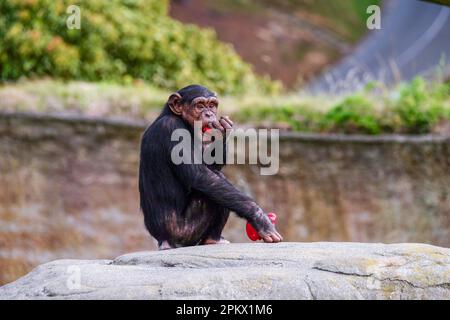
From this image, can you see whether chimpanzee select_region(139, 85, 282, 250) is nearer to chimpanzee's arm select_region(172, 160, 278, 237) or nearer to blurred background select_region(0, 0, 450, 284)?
chimpanzee's arm select_region(172, 160, 278, 237)

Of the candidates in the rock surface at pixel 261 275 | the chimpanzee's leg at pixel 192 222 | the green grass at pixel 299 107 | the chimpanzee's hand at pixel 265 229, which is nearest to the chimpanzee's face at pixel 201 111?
the chimpanzee's leg at pixel 192 222

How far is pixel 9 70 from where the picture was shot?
12.8 m

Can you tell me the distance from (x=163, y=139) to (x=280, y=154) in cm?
470

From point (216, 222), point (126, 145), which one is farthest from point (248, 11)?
point (216, 222)

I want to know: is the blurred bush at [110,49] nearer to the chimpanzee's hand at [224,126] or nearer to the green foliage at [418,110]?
the green foliage at [418,110]

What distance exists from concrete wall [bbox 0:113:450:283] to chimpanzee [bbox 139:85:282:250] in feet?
14.7

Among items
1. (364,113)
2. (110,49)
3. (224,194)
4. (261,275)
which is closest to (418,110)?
(364,113)

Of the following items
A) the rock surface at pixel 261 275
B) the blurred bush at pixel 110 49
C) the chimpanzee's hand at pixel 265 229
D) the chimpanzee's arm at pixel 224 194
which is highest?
the blurred bush at pixel 110 49

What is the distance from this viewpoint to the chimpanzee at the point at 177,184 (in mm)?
6582

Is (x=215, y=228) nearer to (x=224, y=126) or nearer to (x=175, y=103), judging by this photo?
(x=224, y=126)

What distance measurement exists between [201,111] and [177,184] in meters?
0.52

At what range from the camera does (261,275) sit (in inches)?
221
